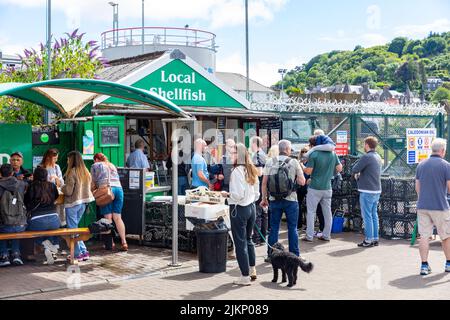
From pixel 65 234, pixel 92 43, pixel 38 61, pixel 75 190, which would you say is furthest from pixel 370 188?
pixel 38 61

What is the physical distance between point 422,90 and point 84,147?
7138 inches

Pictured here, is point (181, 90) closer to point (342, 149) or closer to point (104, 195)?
point (342, 149)

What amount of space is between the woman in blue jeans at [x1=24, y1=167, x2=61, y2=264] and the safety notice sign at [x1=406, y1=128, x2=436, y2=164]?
8.06 m

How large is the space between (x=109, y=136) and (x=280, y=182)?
422 centimetres

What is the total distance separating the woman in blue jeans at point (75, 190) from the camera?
30.9 feet

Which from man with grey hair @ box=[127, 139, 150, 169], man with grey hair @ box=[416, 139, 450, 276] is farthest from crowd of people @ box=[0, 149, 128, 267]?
man with grey hair @ box=[416, 139, 450, 276]

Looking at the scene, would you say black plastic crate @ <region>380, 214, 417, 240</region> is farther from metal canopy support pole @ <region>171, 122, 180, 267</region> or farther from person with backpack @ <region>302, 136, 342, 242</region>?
metal canopy support pole @ <region>171, 122, 180, 267</region>

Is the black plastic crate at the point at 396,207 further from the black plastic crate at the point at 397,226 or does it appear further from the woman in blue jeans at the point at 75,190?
the woman in blue jeans at the point at 75,190

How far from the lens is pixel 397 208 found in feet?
37.5

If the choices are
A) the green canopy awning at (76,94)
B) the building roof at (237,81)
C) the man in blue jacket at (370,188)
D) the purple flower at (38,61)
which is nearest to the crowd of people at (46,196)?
the green canopy awning at (76,94)

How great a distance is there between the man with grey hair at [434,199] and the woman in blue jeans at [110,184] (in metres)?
4.86

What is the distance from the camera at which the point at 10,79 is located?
1577 centimetres
